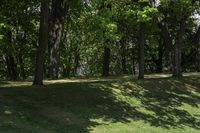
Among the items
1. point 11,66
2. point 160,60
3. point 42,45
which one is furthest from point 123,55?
point 42,45

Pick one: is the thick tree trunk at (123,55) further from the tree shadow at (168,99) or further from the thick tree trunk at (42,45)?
the thick tree trunk at (42,45)

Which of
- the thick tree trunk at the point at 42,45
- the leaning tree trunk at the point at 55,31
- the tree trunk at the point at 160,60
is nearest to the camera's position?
the thick tree trunk at the point at 42,45

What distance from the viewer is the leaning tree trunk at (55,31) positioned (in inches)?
1129

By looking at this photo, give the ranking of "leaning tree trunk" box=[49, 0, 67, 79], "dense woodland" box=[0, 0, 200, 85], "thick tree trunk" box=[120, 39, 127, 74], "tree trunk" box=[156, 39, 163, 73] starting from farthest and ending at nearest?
"thick tree trunk" box=[120, 39, 127, 74] → "tree trunk" box=[156, 39, 163, 73] → "leaning tree trunk" box=[49, 0, 67, 79] → "dense woodland" box=[0, 0, 200, 85]

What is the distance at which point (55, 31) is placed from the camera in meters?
30.1

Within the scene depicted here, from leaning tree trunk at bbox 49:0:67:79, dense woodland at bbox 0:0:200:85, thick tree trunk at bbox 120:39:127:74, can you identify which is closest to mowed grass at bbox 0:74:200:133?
dense woodland at bbox 0:0:200:85

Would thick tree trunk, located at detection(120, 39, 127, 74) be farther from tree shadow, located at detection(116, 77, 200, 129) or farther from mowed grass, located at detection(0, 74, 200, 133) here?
mowed grass, located at detection(0, 74, 200, 133)

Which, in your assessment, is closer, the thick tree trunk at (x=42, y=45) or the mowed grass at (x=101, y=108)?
the mowed grass at (x=101, y=108)

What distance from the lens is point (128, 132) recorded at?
15.9 metres

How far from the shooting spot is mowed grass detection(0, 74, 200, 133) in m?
15.5

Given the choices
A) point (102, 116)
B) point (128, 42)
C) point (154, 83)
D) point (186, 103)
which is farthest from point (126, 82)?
point (128, 42)

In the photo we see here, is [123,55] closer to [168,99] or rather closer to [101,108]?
[168,99]

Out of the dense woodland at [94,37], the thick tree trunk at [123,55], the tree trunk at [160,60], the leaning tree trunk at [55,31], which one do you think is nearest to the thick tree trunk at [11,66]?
the dense woodland at [94,37]

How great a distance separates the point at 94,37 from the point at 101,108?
39.8 ft
